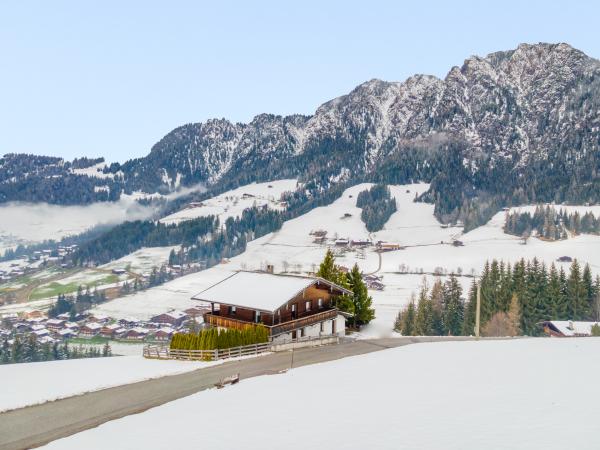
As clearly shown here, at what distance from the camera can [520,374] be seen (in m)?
26.2

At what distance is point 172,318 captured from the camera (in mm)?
153375

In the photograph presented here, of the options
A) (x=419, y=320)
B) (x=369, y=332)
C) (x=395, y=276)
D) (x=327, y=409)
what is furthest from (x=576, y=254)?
(x=327, y=409)

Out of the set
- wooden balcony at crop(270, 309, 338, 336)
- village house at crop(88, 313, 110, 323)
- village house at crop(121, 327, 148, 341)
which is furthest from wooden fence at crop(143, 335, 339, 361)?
village house at crop(88, 313, 110, 323)

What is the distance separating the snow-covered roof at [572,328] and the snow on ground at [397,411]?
49606 millimetres

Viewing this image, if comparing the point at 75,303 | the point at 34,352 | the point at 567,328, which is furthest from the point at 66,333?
the point at 567,328

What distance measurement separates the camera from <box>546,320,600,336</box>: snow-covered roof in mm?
74625

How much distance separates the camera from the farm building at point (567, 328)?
74812 mm

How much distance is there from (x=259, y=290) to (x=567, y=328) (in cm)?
5325

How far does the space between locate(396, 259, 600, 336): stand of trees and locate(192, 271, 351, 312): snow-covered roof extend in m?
41.5

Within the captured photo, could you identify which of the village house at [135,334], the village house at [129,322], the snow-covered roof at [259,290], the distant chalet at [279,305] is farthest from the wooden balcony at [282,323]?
the village house at [129,322]

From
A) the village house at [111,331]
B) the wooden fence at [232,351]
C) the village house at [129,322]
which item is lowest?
the village house at [111,331]

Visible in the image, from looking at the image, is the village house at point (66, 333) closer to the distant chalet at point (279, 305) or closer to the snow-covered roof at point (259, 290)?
the distant chalet at point (279, 305)

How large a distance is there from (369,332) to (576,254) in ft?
525

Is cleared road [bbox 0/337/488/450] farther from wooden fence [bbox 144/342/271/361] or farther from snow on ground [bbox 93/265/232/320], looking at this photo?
snow on ground [bbox 93/265/232/320]
